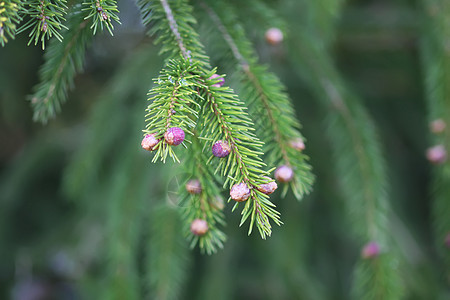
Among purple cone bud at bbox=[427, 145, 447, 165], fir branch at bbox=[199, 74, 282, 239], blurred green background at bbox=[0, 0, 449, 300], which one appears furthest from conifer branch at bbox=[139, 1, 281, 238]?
purple cone bud at bbox=[427, 145, 447, 165]

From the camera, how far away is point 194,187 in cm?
51

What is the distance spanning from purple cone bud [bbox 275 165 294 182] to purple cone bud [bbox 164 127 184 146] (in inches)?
6.9

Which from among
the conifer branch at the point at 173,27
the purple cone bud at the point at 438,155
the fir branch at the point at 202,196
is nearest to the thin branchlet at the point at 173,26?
the conifer branch at the point at 173,27

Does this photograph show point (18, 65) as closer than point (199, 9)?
No

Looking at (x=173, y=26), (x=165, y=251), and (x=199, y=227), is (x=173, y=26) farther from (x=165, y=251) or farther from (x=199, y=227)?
(x=165, y=251)

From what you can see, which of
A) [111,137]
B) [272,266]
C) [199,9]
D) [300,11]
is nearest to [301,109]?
[300,11]

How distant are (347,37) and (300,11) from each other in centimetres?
23

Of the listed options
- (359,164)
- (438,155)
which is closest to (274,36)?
(359,164)

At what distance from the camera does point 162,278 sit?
0.85 meters

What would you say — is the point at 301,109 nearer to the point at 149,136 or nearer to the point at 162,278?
the point at 162,278

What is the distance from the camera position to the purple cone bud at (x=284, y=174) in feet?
1.73

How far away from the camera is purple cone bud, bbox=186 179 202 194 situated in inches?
20.2

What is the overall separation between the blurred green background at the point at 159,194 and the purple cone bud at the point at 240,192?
433mm

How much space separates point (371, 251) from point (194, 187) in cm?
41
